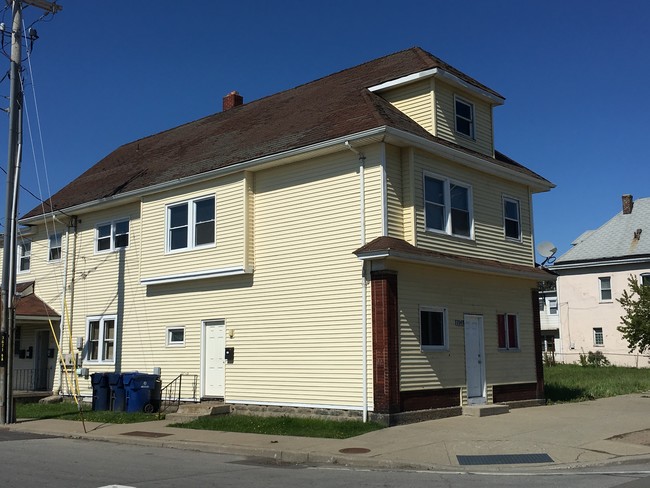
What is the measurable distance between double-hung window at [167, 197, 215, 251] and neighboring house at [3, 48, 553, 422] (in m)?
0.05

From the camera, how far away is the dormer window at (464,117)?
1928 centimetres

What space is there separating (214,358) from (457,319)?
6.75 metres

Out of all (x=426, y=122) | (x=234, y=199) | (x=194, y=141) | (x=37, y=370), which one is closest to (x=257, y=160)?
(x=234, y=199)

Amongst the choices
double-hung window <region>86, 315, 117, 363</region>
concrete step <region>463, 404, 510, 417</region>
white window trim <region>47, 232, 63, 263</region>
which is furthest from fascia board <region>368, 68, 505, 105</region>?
white window trim <region>47, 232, 63, 263</region>

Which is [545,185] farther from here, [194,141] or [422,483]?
[422,483]

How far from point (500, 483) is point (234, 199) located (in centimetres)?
1124

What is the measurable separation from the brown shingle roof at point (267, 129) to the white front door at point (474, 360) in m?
4.57

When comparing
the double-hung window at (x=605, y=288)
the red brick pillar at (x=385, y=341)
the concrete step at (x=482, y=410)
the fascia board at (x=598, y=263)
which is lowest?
the concrete step at (x=482, y=410)

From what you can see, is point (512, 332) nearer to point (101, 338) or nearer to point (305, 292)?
point (305, 292)

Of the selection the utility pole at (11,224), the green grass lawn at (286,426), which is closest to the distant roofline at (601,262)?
the green grass lawn at (286,426)

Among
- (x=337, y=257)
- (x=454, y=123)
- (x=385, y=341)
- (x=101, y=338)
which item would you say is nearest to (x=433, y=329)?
(x=385, y=341)

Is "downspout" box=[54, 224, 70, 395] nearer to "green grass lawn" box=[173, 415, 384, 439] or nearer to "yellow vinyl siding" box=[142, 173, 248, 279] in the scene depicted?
"yellow vinyl siding" box=[142, 173, 248, 279]

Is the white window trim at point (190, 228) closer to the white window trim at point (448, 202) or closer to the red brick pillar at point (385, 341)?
the red brick pillar at point (385, 341)

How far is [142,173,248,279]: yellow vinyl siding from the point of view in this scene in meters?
18.6
